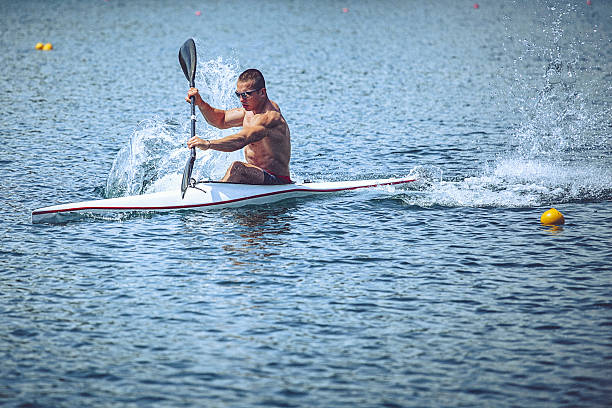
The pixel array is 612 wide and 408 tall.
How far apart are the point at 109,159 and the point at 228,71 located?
3.11 meters

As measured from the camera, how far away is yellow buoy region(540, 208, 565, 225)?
11.9 metres

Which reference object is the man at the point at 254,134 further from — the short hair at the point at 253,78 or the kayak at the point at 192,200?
the kayak at the point at 192,200

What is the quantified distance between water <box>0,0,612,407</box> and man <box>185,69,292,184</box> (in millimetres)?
598

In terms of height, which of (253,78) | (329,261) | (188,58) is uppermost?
(188,58)

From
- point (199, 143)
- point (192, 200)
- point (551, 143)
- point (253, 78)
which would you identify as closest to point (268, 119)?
point (253, 78)

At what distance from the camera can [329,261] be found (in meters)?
10.6

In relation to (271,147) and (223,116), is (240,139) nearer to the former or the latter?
(271,147)

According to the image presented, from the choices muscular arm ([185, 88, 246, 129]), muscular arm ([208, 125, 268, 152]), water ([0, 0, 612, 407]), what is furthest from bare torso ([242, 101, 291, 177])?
water ([0, 0, 612, 407])

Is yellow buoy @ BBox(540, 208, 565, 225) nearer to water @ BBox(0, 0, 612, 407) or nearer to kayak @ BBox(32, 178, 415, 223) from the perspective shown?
water @ BBox(0, 0, 612, 407)

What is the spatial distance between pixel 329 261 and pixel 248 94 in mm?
3349

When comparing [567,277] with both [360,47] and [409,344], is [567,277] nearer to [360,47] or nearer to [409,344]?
[409,344]

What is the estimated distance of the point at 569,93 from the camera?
23453mm

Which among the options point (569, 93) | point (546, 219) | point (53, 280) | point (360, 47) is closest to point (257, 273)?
point (53, 280)

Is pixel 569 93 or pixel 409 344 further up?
pixel 569 93
